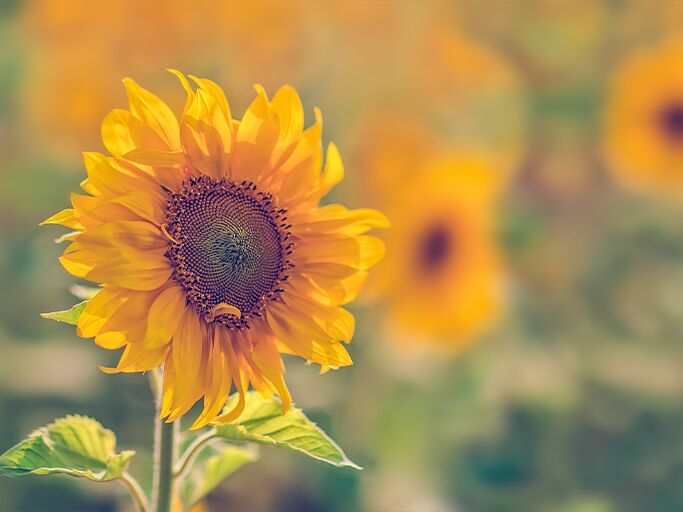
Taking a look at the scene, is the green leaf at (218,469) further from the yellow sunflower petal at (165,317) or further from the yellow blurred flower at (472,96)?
the yellow blurred flower at (472,96)

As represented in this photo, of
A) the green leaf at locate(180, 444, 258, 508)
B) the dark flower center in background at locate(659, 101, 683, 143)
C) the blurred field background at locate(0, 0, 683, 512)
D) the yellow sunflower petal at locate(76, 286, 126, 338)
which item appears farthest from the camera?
the dark flower center in background at locate(659, 101, 683, 143)

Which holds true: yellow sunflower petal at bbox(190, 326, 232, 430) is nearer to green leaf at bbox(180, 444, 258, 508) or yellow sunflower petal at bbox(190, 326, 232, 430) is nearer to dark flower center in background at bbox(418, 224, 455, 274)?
green leaf at bbox(180, 444, 258, 508)

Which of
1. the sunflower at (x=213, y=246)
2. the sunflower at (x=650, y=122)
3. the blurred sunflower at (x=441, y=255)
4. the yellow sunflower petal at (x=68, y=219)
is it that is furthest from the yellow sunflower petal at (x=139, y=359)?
the sunflower at (x=650, y=122)

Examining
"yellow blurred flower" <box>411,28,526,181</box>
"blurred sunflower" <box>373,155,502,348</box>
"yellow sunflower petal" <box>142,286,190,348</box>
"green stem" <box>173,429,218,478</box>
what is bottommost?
"green stem" <box>173,429,218,478</box>

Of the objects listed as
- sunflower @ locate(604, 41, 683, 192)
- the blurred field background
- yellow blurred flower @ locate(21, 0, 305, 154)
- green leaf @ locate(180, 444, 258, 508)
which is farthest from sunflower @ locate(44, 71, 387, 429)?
sunflower @ locate(604, 41, 683, 192)

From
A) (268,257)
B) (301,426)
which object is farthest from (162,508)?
(268,257)

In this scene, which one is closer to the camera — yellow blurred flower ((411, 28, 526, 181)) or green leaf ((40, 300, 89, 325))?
green leaf ((40, 300, 89, 325))

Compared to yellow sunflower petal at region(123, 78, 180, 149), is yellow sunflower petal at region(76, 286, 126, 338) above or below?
below

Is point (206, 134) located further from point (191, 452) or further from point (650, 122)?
point (650, 122)
